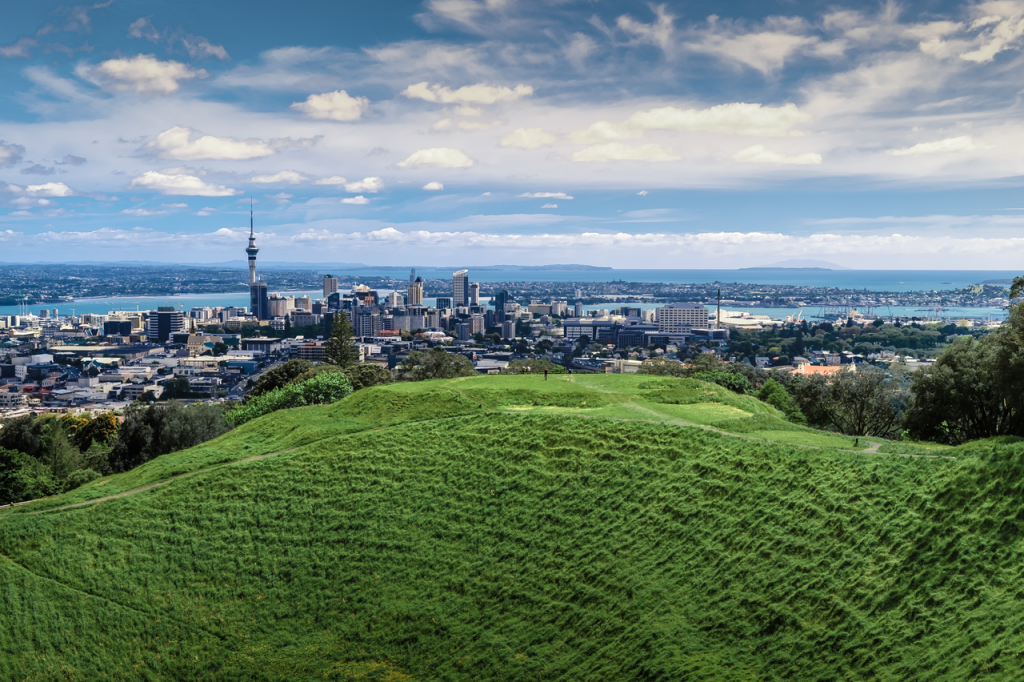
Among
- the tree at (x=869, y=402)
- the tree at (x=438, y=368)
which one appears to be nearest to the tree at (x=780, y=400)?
the tree at (x=869, y=402)

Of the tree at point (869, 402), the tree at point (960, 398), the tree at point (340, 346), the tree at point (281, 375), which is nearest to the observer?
the tree at point (960, 398)

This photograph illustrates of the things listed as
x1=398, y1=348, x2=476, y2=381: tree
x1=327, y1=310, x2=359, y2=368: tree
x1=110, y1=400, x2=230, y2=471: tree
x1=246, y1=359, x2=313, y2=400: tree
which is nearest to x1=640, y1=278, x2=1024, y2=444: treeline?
x1=398, y1=348, x2=476, y2=381: tree

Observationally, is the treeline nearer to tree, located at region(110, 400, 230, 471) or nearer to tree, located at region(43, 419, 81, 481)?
tree, located at region(110, 400, 230, 471)

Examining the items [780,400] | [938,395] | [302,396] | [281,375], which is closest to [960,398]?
[938,395]

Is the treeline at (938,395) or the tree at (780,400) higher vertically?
the treeline at (938,395)

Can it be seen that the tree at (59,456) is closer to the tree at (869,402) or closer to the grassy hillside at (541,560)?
the grassy hillside at (541,560)

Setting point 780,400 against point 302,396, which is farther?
point 780,400

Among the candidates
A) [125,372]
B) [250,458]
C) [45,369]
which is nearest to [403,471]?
[250,458]

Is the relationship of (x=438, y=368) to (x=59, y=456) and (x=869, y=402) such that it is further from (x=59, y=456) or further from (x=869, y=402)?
(x=869, y=402)
